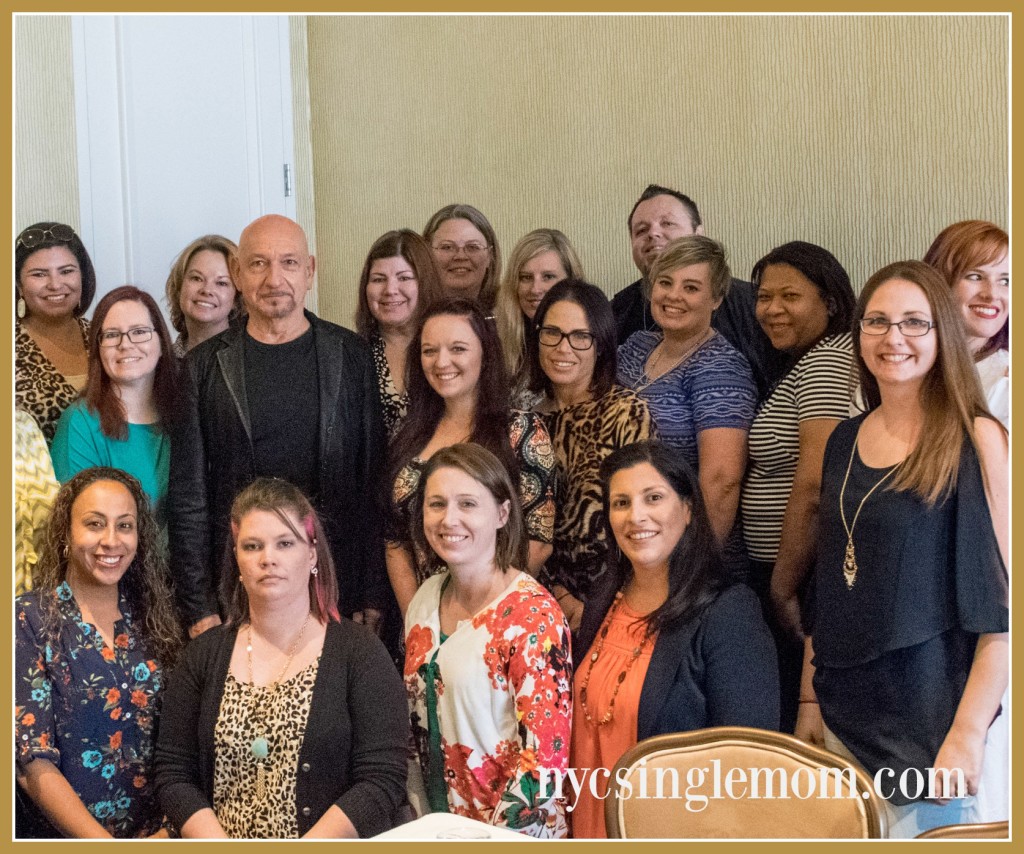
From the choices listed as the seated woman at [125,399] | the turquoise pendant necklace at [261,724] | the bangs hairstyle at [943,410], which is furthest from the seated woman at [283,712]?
the bangs hairstyle at [943,410]

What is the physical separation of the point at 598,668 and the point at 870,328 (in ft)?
3.20

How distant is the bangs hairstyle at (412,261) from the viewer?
135 inches

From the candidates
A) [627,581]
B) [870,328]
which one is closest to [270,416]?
[627,581]

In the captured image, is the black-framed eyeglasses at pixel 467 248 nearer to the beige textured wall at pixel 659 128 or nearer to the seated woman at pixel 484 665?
the beige textured wall at pixel 659 128

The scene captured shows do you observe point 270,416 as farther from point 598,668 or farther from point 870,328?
point 870,328

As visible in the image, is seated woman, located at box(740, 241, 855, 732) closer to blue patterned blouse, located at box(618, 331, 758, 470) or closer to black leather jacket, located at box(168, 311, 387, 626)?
blue patterned blouse, located at box(618, 331, 758, 470)

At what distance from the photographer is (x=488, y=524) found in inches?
123

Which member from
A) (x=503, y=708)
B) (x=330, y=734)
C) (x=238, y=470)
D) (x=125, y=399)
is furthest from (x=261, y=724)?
(x=125, y=399)

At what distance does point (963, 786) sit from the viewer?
3064 mm

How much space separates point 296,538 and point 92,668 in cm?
55

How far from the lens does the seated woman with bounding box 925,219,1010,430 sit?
3170 millimetres

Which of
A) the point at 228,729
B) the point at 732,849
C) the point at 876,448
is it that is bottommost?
the point at 732,849

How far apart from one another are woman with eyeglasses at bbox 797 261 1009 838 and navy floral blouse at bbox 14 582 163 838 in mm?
1607

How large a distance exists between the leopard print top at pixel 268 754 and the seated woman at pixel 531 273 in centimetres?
97
